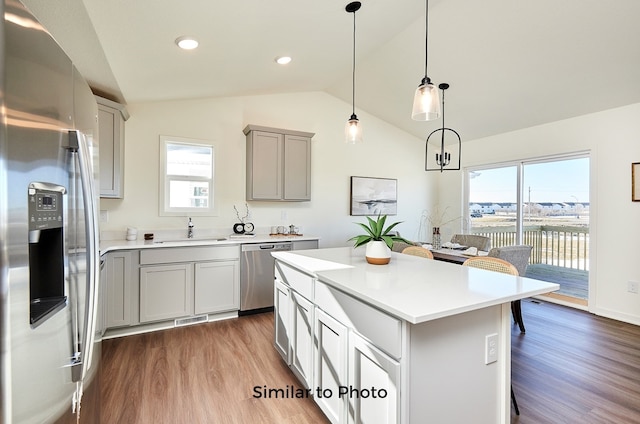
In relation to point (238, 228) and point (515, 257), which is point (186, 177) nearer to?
point (238, 228)

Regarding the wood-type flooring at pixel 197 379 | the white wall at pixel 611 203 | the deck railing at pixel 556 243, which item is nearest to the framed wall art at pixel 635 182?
the white wall at pixel 611 203

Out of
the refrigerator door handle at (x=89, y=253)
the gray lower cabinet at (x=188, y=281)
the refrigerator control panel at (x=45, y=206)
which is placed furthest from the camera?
the gray lower cabinet at (x=188, y=281)

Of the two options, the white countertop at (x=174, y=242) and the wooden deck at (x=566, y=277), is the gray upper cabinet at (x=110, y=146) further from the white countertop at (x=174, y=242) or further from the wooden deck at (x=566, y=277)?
the wooden deck at (x=566, y=277)

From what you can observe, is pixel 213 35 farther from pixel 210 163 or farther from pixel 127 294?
pixel 127 294

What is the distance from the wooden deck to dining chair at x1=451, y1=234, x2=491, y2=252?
3.84 feet

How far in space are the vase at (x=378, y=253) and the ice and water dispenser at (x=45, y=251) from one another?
164 centimetres

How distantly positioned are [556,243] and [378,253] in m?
3.82

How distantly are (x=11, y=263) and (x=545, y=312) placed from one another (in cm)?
480

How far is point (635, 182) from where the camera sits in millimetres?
3402

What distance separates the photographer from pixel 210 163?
4.05 meters

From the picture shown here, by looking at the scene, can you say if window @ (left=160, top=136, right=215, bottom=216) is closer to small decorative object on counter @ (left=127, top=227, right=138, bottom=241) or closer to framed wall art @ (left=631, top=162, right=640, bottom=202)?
small decorative object on counter @ (left=127, top=227, right=138, bottom=241)

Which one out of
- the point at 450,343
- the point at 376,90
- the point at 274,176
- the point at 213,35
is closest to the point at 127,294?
the point at 274,176

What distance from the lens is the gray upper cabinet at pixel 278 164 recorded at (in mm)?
4035

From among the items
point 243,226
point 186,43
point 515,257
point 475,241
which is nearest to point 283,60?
point 186,43
